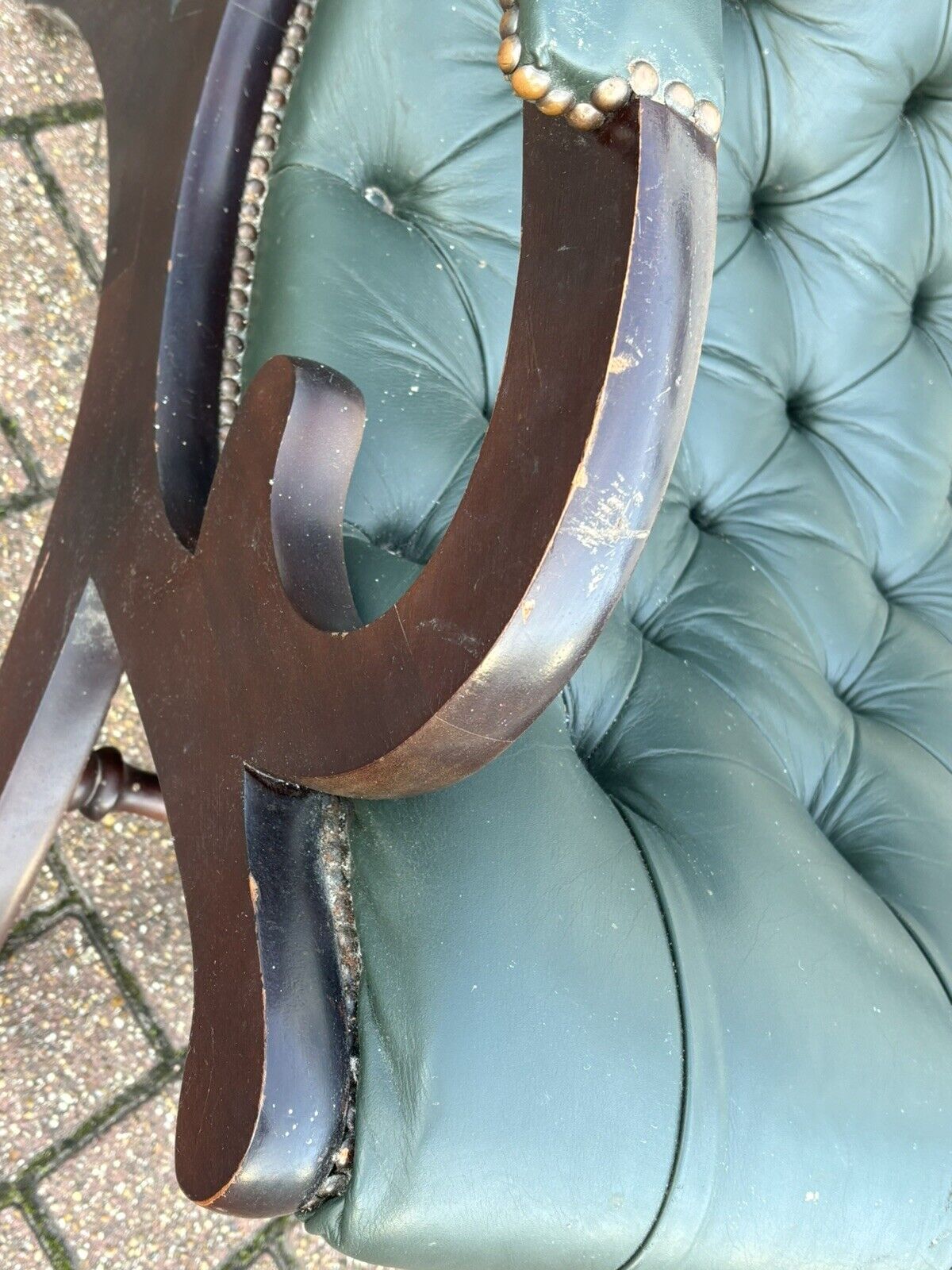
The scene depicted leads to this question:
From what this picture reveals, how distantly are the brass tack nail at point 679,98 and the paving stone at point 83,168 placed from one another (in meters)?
0.91

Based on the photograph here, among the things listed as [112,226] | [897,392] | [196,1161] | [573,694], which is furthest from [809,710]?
[112,226]

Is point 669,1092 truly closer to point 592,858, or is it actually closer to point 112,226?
point 592,858

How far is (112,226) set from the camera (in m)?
0.65

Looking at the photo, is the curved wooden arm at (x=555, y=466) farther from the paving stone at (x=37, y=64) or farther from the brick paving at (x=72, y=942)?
the paving stone at (x=37, y=64)

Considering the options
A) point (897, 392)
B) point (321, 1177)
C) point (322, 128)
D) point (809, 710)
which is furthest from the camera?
point (897, 392)

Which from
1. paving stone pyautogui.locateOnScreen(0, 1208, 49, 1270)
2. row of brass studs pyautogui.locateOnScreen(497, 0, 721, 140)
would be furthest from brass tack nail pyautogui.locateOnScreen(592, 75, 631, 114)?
paving stone pyautogui.locateOnScreen(0, 1208, 49, 1270)

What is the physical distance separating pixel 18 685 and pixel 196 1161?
365 mm

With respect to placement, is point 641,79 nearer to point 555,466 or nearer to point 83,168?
point 555,466

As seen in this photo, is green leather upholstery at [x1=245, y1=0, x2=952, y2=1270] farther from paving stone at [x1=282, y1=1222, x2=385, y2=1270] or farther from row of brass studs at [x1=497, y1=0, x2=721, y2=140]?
paving stone at [x1=282, y1=1222, x2=385, y2=1270]

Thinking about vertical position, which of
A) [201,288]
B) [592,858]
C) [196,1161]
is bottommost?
[196,1161]

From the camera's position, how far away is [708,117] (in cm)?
30

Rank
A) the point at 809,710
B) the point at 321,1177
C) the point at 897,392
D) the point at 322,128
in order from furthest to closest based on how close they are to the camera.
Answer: the point at 897,392, the point at 809,710, the point at 322,128, the point at 321,1177

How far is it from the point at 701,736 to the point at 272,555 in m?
0.26

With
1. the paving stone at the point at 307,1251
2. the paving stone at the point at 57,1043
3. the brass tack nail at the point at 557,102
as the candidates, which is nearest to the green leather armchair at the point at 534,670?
the brass tack nail at the point at 557,102
